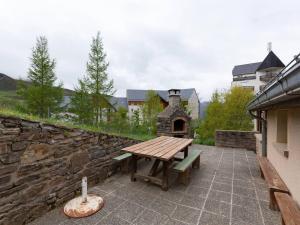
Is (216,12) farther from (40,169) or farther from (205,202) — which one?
(40,169)

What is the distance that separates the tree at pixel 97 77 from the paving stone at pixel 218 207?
9554 mm

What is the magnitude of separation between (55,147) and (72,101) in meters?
9.62

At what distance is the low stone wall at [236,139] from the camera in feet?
22.5

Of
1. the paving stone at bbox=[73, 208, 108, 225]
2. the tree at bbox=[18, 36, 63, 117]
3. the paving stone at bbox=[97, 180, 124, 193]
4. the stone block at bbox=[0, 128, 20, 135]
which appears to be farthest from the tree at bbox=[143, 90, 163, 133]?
the stone block at bbox=[0, 128, 20, 135]

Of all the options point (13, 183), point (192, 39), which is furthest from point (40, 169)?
point (192, 39)

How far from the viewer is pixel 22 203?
2.09 meters

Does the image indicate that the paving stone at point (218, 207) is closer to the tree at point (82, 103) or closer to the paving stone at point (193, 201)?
the paving stone at point (193, 201)

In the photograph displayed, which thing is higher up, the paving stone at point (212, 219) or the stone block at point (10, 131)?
the stone block at point (10, 131)

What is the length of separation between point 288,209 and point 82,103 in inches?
440

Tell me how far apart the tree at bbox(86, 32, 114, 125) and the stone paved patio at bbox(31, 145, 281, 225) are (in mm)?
7901

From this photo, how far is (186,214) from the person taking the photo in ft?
7.61

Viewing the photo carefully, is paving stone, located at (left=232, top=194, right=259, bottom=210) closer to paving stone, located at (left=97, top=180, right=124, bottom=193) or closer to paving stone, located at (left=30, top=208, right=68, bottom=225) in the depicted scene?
paving stone, located at (left=97, top=180, right=124, bottom=193)

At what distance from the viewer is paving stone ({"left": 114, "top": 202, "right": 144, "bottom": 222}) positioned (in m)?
2.25

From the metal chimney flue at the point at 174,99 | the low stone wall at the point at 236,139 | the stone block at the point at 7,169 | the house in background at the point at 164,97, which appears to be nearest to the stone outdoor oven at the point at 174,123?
the metal chimney flue at the point at 174,99
